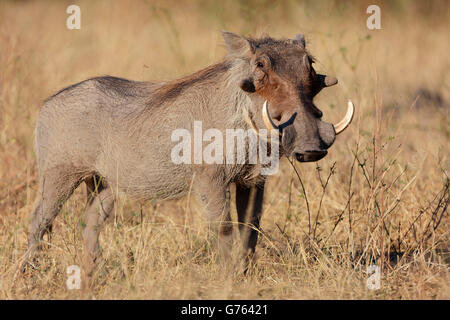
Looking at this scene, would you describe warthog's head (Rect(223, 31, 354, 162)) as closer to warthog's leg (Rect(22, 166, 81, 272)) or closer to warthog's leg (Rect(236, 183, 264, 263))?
warthog's leg (Rect(236, 183, 264, 263))

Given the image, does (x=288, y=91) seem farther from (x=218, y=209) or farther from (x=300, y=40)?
(x=218, y=209)

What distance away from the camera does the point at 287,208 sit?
4309mm

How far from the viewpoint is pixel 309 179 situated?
181 inches

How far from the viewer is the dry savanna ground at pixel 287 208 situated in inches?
121

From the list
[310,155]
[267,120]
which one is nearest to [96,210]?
[267,120]

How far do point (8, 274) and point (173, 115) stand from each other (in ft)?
3.76

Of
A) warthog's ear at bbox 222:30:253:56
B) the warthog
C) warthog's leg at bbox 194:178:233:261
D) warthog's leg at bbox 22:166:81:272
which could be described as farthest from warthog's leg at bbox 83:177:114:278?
warthog's ear at bbox 222:30:253:56

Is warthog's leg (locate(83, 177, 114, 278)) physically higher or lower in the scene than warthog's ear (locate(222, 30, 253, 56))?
lower

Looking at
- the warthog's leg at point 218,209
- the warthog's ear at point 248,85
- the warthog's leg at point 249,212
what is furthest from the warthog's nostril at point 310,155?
the warthog's leg at point 249,212

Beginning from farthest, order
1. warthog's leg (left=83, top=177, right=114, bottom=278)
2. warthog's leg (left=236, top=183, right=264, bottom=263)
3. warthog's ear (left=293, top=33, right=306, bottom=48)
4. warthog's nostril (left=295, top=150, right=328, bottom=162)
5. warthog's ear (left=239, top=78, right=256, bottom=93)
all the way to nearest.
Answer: warthog's leg (left=83, top=177, right=114, bottom=278), warthog's leg (left=236, top=183, right=264, bottom=263), warthog's ear (left=293, top=33, right=306, bottom=48), warthog's ear (left=239, top=78, right=256, bottom=93), warthog's nostril (left=295, top=150, right=328, bottom=162)

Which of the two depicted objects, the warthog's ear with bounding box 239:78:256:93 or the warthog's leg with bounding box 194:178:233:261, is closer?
the warthog's ear with bounding box 239:78:256:93

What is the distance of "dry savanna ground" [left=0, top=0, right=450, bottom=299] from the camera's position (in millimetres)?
3072

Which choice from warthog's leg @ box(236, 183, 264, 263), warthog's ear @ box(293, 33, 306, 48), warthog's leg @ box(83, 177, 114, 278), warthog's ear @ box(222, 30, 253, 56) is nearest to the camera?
warthog's ear @ box(222, 30, 253, 56)
